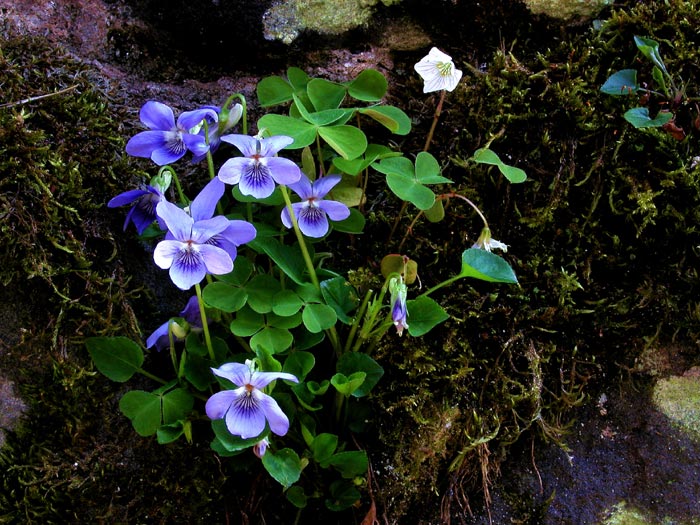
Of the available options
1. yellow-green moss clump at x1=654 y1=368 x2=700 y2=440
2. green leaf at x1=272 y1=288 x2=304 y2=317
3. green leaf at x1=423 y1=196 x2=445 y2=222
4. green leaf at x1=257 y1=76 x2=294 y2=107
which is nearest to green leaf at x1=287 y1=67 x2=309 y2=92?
green leaf at x1=257 y1=76 x2=294 y2=107

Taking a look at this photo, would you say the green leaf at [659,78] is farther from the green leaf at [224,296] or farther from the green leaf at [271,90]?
the green leaf at [224,296]

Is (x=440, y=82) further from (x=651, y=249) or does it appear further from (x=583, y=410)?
(x=583, y=410)

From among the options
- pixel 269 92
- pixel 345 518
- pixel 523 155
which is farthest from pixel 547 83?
pixel 345 518

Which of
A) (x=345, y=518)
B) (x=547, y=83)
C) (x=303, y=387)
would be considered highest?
(x=547, y=83)

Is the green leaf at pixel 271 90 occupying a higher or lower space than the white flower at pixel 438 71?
lower

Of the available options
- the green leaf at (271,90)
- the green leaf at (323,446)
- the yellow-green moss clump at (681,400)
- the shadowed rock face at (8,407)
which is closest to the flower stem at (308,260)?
the green leaf at (323,446)

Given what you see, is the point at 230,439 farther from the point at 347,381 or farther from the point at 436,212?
the point at 436,212
